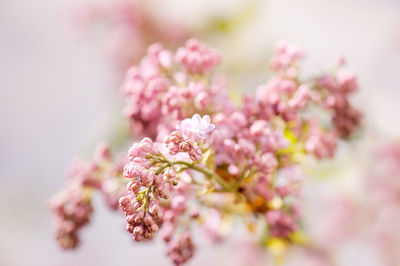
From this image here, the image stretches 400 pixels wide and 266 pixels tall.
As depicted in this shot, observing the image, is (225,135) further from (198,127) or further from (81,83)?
(81,83)

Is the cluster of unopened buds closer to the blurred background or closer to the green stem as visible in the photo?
the green stem

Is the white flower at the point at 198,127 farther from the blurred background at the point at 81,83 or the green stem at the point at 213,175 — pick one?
the blurred background at the point at 81,83

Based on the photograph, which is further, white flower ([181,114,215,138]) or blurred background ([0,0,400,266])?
blurred background ([0,0,400,266])

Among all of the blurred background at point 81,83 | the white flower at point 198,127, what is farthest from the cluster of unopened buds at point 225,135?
the blurred background at point 81,83

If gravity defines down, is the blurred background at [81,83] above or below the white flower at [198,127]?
above

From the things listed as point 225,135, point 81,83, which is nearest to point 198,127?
point 225,135

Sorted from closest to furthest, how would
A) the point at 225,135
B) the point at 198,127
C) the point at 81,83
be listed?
the point at 198,127 → the point at 225,135 → the point at 81,83

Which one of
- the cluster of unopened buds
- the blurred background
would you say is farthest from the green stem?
the blurred background
